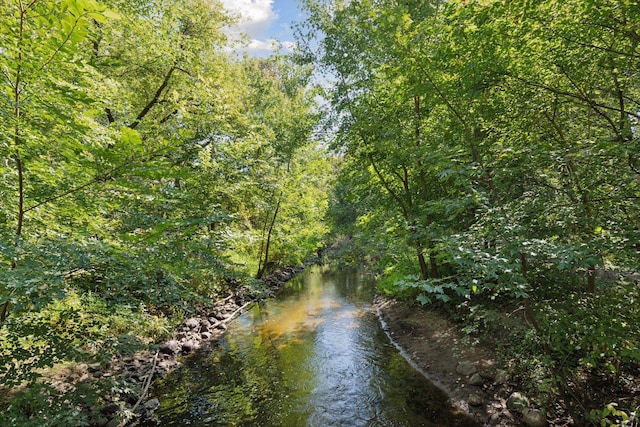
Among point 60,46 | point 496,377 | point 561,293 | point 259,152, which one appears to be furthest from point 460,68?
point 259,152

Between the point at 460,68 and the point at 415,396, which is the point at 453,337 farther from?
the point at 460,68

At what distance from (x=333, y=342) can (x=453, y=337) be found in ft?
11.0

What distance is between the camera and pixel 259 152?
14336 millimetres

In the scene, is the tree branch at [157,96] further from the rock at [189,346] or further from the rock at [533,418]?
the rock at [533,418]

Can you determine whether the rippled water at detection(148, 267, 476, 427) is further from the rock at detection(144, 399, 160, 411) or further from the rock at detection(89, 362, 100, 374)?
the rock at detection(89, 362, 100, 374)

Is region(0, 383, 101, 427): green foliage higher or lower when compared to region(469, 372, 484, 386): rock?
higher

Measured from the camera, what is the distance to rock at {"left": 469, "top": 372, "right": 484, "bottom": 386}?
605cm

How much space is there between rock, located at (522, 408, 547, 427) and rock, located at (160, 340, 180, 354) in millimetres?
8063

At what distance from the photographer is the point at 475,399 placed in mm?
5637

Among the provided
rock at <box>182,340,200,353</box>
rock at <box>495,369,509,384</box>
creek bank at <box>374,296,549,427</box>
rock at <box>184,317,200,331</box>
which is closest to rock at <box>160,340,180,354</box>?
rock at <box>182,340,200,353</box>

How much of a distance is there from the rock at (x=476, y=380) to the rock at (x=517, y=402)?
0.75 meters

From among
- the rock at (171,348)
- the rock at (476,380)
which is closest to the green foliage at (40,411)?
the rock at (171,348)

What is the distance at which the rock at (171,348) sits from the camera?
8.28 m

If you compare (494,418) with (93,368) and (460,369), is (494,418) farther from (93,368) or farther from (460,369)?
(93,368)
